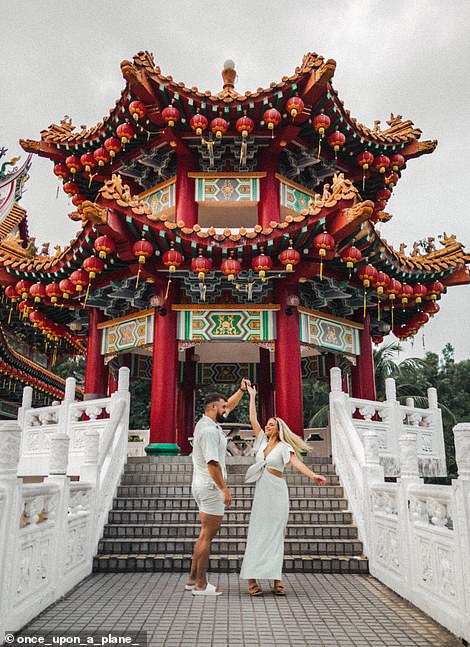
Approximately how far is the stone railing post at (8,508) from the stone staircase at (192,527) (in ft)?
8.44

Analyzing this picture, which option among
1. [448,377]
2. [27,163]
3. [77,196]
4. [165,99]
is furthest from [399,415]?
[448,377]

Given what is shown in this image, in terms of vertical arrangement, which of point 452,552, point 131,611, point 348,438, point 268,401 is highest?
point 268,401

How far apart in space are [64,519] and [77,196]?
9.13 metres

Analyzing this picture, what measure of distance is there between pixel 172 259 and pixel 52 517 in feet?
15.8

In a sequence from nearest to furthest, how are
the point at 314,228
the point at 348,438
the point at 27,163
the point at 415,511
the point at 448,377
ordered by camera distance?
the point at 415,511, the point at 348,438, the point at 314,228, the point at 27,163, the point at 448,377

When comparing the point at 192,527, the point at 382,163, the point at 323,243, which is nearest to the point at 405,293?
the point at 323,243

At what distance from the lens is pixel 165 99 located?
32.8ft

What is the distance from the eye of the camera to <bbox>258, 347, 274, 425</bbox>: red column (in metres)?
13.6

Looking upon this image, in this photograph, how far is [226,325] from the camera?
10039mm

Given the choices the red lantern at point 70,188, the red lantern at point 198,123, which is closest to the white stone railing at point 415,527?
the red lantern at point 198,123

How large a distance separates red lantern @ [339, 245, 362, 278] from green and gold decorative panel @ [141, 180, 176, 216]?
12.3 ft

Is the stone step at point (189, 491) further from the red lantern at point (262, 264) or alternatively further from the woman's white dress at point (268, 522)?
the red lantern at point (262, 264)

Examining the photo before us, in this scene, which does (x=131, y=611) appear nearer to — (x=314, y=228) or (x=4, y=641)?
(x=4, y=641)

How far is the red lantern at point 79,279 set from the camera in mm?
9773
